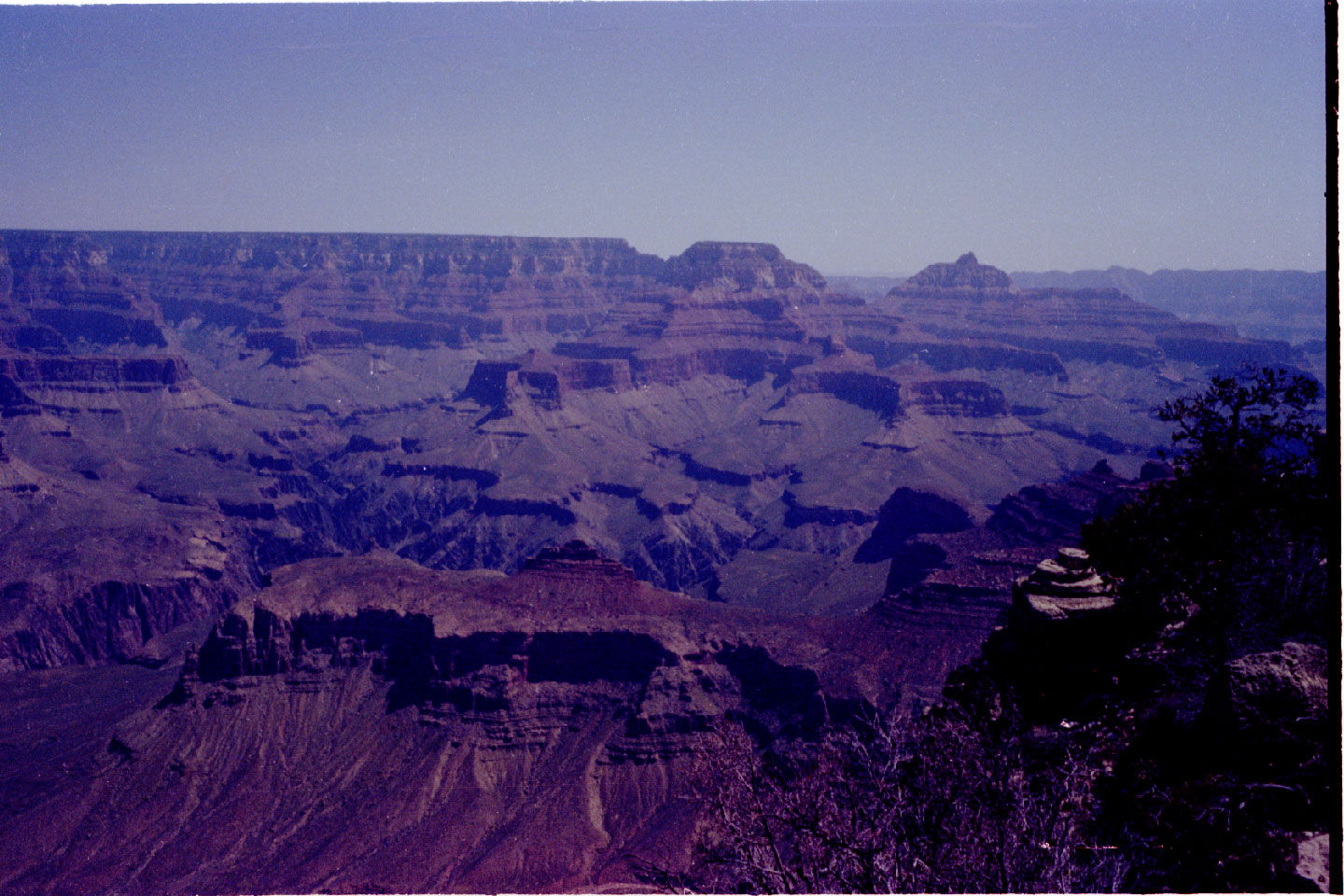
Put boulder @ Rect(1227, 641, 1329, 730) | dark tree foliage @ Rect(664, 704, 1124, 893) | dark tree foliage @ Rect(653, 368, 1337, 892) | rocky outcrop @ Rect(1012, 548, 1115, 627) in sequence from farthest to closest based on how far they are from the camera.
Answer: rocky outcrop @ Rect(1012, 548, 1115, 627) → boulder @ Rect(1227, 641, 1329, 730) → dark tree foliage @ Rect(664, 704, 1124, 893) → dark tree foliage @ Rect(653, 368, 1337, 892)

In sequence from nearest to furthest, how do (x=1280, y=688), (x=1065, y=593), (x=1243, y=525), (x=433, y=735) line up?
(x=1280, y=688), (x=1243, y=525), (x=1065, y=593), (x=433, y=735)

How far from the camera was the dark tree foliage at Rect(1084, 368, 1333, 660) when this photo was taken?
71.5 feet

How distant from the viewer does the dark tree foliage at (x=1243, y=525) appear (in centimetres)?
2180

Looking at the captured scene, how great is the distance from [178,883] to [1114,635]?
52.5m

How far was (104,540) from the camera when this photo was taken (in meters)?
140

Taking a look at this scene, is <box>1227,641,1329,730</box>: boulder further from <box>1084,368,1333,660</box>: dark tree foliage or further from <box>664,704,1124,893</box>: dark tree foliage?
<box>664,704,1124,893</box>: dark tree foliage

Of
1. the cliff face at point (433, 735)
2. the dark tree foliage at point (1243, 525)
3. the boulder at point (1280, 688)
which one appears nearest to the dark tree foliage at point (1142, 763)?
the dark tree foliage at point (1243, 525)

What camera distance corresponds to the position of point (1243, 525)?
22.9 metres

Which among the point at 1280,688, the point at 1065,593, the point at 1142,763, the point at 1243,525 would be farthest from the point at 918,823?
the point at 1065,593

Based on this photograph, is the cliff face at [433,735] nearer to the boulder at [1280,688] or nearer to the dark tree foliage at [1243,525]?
the dark tree foliage at [1243,525]

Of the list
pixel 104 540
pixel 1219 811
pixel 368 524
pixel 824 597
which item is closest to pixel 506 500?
pixel 368 524

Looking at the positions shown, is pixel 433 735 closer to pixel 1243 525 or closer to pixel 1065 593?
pixel 1065 593

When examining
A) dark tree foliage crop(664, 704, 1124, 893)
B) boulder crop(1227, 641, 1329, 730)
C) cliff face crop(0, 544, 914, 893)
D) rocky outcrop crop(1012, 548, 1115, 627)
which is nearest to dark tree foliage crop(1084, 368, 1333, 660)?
boulder crop(1227, 641, 1329, 730)

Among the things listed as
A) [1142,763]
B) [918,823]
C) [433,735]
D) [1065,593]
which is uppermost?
[1065,593]
